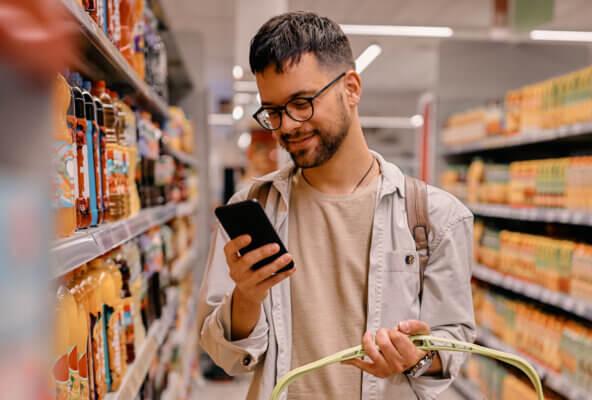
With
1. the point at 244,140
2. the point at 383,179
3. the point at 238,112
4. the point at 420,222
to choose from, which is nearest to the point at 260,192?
the point at 383,179

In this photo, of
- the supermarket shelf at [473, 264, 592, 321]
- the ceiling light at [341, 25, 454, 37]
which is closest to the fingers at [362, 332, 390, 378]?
the supermarket shelf at [473, 264, 592, 321]

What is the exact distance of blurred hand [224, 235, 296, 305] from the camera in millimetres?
1112

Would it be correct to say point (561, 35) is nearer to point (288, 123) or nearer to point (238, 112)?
point (288, 123)

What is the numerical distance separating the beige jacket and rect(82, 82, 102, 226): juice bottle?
0.32 m

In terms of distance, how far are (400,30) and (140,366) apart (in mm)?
4337

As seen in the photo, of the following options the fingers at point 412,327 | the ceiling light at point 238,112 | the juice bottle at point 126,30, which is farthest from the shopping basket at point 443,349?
the ceiling light at point 238,112

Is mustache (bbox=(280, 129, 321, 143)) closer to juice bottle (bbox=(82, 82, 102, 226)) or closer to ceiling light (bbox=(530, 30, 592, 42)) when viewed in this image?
juice bottle (bbox=(82, 82, 102, 226))

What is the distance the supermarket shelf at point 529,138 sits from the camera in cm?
291

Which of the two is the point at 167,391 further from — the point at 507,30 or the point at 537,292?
the point at 507,30

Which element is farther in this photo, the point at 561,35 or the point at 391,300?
the point at 561,35

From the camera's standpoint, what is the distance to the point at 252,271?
1.14 metres

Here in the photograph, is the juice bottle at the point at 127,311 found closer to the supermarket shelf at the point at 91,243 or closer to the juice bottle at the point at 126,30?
the supermarket shelf at the point at 91,243

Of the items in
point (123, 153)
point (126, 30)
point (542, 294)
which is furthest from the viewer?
point (542, 294)

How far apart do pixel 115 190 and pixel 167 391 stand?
1701mm
